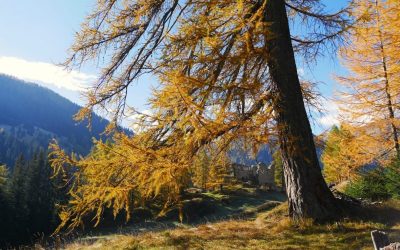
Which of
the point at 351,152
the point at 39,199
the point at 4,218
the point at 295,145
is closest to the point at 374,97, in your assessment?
the point at 351,152

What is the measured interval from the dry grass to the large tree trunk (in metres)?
0.35

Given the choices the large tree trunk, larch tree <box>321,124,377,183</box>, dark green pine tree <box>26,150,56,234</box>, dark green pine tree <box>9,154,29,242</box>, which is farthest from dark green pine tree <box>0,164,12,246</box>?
the large tree trunk

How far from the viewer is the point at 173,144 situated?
7.24 m

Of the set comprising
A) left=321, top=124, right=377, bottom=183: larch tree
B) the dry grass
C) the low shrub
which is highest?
left=321, top=124, right=377, bottom=183: larch tree

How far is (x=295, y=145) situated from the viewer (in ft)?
23.3

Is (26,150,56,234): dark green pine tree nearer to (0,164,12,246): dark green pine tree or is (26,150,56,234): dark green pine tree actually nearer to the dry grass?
(0,164,12,246): dark green pine tree

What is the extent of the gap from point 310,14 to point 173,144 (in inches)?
163

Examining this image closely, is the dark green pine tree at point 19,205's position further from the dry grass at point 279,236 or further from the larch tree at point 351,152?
the dry grass at point 279,236

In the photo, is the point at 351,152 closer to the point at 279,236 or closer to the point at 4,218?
the point at 279,236

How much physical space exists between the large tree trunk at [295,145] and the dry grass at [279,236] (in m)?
0.35

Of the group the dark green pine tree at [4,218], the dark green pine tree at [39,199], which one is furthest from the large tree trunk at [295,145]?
the dark green pine tree at [39,199]

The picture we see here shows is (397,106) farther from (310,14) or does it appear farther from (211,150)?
(211,150)

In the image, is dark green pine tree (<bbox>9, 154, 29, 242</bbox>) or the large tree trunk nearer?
the large tree trunk

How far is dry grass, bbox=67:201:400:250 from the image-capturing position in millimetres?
6117
